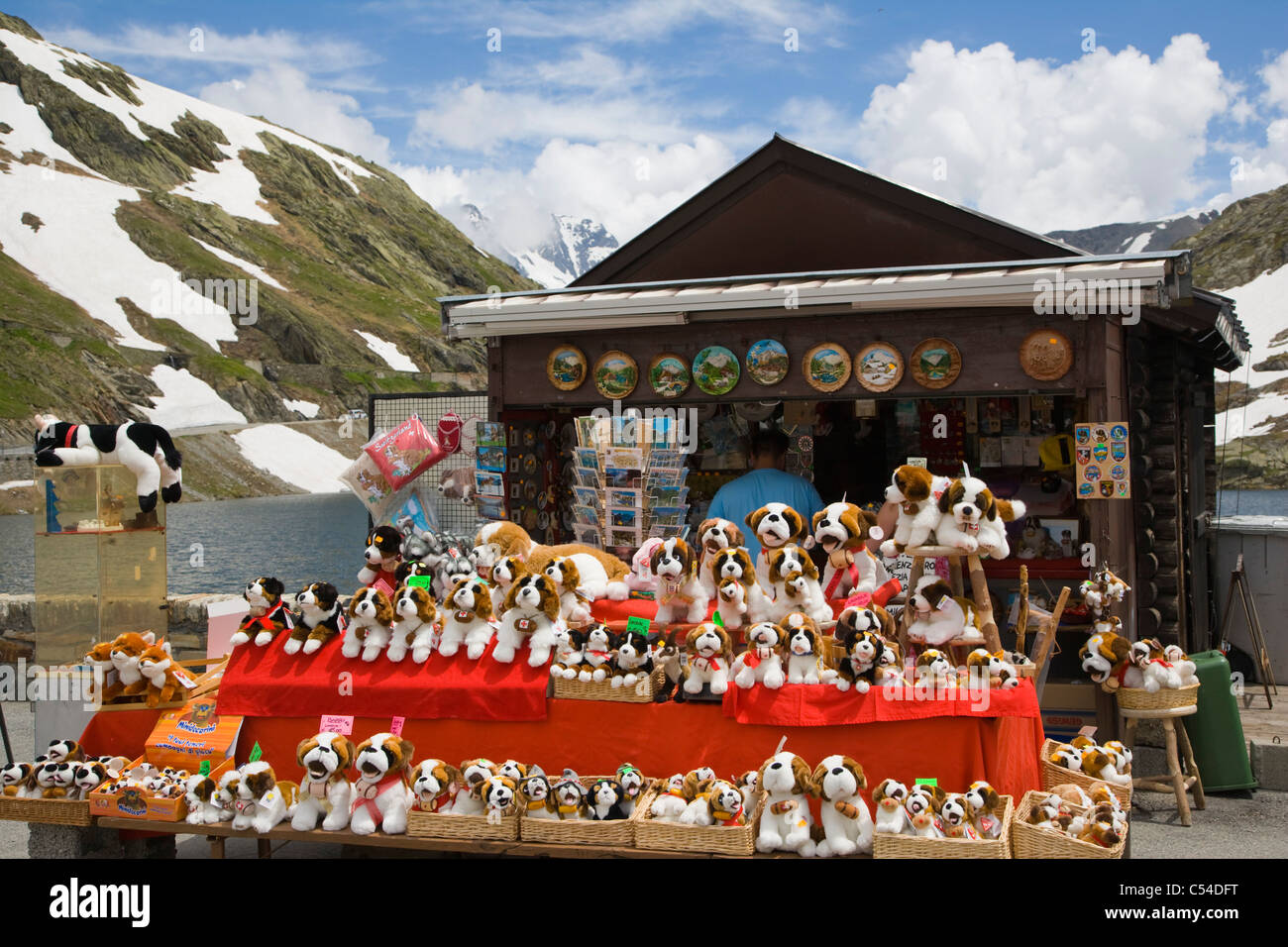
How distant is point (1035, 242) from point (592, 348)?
320cm

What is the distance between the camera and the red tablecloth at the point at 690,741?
4273 mm

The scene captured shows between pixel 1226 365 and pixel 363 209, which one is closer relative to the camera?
pixel 1226 365

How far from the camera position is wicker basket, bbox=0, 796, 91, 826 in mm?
4816

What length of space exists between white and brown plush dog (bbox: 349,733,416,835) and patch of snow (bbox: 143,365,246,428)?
58.6m

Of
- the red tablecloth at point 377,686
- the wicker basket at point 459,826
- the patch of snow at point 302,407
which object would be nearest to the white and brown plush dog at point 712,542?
the red tablecloth at point 377,686

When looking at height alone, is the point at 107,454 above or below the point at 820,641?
above

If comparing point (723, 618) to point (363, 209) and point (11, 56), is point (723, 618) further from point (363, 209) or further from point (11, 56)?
point (363, 209)

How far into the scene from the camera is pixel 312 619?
514cm

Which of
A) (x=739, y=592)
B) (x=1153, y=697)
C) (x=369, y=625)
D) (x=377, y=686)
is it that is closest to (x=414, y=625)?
(x=369, y=625)

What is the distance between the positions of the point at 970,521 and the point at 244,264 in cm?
9209

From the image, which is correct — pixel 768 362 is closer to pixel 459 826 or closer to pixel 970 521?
pixel 970 521

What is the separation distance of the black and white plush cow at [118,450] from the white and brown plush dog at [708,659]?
354 centimetres

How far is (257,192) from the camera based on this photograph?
110750 mm
